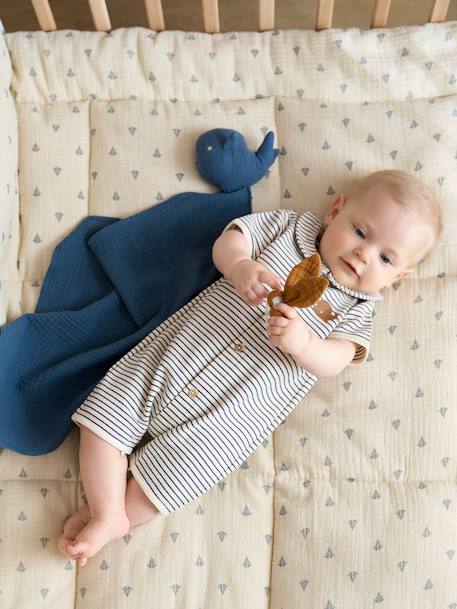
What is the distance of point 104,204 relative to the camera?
1.37m

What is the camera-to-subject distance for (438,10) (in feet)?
4.87

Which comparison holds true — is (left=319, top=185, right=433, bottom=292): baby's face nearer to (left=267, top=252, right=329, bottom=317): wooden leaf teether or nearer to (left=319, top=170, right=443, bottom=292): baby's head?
(left=319, top=170, right=443, bottom=292): baby's head

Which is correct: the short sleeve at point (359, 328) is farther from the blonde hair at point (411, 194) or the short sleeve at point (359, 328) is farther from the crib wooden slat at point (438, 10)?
the crib wooden slat at point (438, 10)

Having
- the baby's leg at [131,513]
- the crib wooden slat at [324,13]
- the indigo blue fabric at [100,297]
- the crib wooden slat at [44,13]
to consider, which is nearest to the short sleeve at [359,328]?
the indigo blue fabric at [100,297]

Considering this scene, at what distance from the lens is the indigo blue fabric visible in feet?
3.95

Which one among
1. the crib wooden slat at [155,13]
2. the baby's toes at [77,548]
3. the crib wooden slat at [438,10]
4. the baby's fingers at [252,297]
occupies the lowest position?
the baby's toes at [77,548]

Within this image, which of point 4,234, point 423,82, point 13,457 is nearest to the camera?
point 13,457

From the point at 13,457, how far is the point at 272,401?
45 cm

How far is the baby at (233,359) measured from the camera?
3.67 feet

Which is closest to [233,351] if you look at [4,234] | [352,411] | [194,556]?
[352,411]

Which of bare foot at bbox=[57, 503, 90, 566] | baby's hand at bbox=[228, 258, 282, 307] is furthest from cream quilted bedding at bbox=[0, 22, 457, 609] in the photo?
baby's hand at bbox=[228, 258, 282, 307]

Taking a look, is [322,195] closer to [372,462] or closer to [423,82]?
[423,82]

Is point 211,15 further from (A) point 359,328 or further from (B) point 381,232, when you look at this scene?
(A) point 359,328

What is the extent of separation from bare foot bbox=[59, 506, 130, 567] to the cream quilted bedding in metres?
0.04
